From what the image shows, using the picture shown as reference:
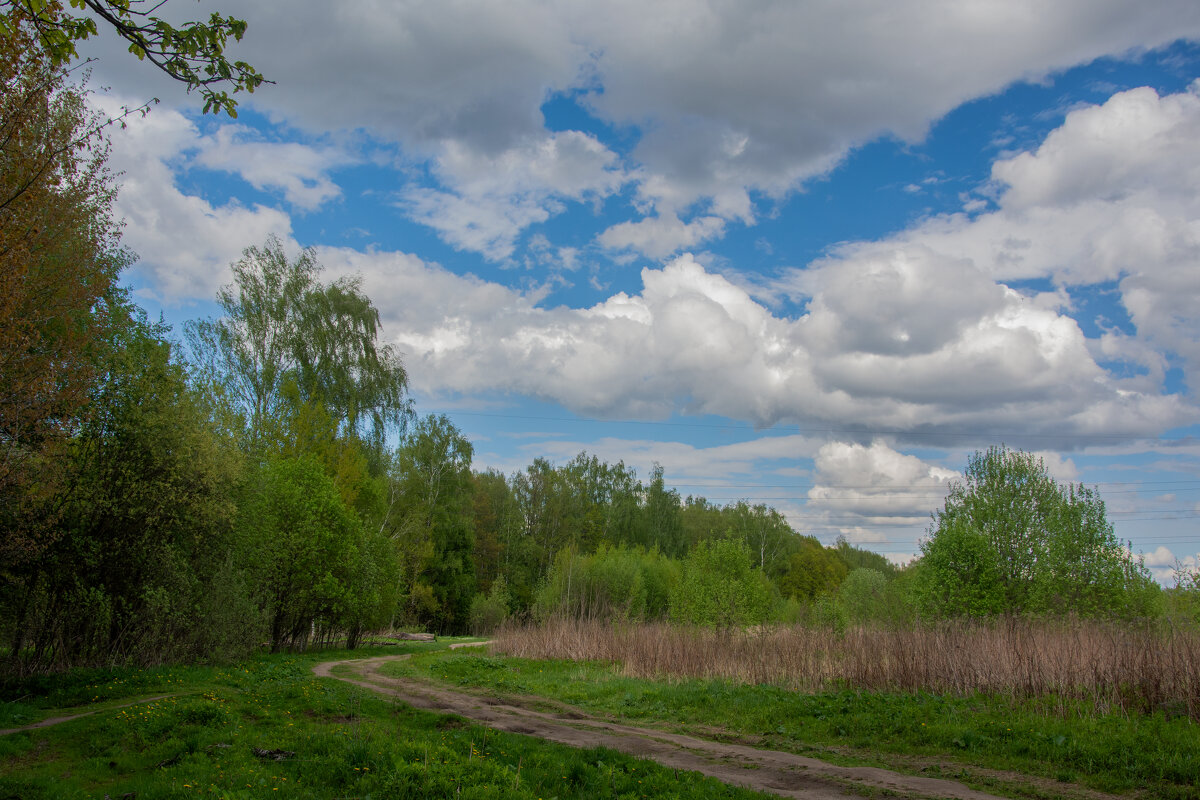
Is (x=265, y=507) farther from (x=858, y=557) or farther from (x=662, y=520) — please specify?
(x=858, y=557)

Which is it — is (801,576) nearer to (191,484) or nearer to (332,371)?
(332,371)

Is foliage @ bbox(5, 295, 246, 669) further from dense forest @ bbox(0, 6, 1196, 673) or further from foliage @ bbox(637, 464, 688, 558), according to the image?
foliage @ bbox(637, 464, 688, 558)

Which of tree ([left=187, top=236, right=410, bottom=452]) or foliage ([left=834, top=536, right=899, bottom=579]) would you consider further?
foliage ([left=834, top=536, right=899, bottom=579])

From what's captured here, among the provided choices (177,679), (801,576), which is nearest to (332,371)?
(177,679)

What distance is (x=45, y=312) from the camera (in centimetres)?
1338

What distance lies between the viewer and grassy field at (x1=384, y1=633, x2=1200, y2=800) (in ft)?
30.6

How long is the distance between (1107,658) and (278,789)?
13955 mm

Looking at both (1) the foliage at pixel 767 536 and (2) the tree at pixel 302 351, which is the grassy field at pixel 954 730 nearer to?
(2) the tree at pixel 302 351

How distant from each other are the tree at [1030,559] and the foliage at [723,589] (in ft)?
27.5

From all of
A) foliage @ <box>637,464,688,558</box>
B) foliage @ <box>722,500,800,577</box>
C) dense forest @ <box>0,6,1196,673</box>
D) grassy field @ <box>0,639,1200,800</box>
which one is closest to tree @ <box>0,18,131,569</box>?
dense forest @ <box>0,6,1196,673</box>

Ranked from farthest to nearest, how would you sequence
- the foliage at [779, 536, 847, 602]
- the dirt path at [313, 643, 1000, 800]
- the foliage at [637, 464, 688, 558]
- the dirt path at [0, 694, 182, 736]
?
the foliage at [779, 536, 847, 602] → the foliage at [637, 464, 688, 558] → the dirt path at [0, 694, 182, 736] → the dirt path at [313, 643, 1000, 800]

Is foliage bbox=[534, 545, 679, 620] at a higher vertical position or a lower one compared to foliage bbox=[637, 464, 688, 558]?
lower

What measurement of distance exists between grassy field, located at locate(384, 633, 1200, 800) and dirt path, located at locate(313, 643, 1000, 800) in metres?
0.69

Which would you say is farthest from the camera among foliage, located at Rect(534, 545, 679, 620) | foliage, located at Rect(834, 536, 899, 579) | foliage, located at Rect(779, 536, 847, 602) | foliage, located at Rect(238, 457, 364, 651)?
foliage, located at Rect(834, 536, 899, 579)
